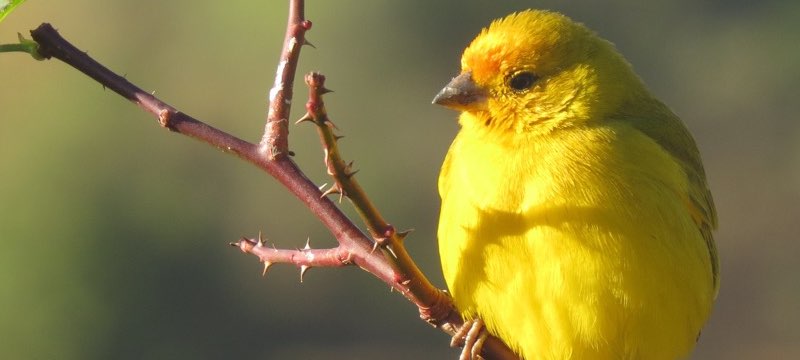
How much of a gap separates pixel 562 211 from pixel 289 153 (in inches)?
46.4

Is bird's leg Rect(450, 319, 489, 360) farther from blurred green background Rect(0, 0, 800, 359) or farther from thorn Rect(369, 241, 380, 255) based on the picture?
blurred green background Rect(0, 0, 800, 359)

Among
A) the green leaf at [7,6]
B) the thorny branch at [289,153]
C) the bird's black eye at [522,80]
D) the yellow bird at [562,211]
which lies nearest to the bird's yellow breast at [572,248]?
the yellow bird at [562,211]

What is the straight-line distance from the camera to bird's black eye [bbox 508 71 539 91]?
3514 mm

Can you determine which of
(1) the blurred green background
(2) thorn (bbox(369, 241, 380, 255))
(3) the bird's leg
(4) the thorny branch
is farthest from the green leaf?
(1) the blurred green background

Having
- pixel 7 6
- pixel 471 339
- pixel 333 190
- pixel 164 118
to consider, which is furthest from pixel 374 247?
pixel 471 339

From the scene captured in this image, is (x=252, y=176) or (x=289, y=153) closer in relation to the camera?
(x=289, y=153)

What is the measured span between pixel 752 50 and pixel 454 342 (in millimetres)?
16569

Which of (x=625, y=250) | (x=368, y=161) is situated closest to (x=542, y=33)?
(x=625, y=250)

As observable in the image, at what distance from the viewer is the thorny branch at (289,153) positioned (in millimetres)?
2145

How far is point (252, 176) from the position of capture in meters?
15.0

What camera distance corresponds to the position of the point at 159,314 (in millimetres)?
14430

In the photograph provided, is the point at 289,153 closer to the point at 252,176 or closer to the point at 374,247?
the point at 374,247

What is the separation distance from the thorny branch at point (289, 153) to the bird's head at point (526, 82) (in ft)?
3.74

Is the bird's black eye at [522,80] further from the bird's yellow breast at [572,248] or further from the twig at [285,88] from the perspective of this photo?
the twig at [285,88]
